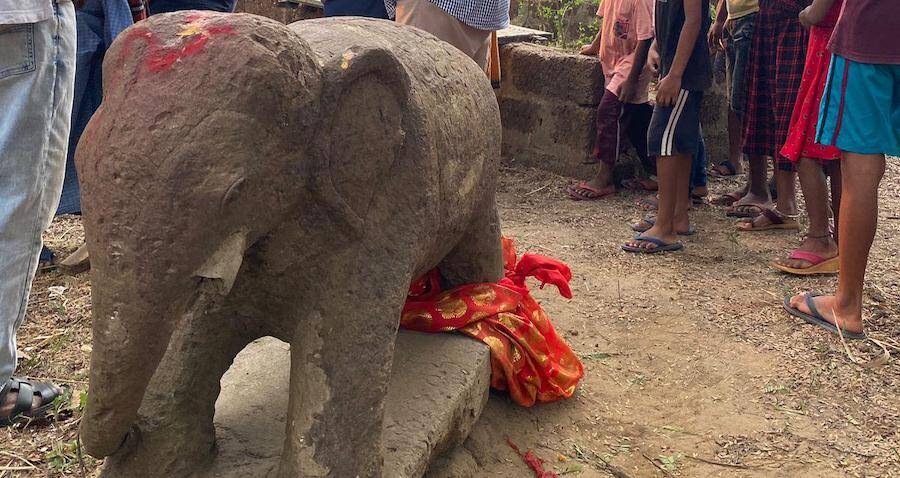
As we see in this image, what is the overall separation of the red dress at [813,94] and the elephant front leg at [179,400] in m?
2.63

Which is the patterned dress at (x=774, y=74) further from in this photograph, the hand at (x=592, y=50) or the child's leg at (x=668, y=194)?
the hand at (x=592, y=50)

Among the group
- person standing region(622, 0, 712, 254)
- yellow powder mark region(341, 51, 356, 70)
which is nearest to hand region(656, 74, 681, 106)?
person standing region(622, 0, 712, 254)

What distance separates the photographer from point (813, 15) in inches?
133

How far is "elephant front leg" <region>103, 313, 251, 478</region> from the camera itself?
1.74 m

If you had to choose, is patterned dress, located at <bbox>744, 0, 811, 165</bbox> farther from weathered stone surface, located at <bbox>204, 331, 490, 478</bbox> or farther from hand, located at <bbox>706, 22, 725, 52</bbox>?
weathered stone surface, located at <bbox>204, 331, 490, 478</bbox>

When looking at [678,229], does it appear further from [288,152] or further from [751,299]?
[288,152]

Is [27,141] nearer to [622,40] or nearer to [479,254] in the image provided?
[479,254]

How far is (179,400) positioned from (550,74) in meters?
3.94

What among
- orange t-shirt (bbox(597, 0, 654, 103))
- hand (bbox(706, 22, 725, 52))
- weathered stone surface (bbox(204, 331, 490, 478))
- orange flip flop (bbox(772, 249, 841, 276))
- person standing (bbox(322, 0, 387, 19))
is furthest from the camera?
hand (bbox(706, 22, 725, 52))

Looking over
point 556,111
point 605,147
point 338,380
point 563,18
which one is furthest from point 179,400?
point 563,18

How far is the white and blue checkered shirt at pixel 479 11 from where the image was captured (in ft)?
10.2

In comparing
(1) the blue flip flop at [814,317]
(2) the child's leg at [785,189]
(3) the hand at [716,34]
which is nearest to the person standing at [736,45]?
(3) the hand at [716,34]

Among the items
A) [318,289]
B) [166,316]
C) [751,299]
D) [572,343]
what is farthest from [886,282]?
[166,316]

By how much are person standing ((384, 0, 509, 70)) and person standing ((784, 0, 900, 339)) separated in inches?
48.5
